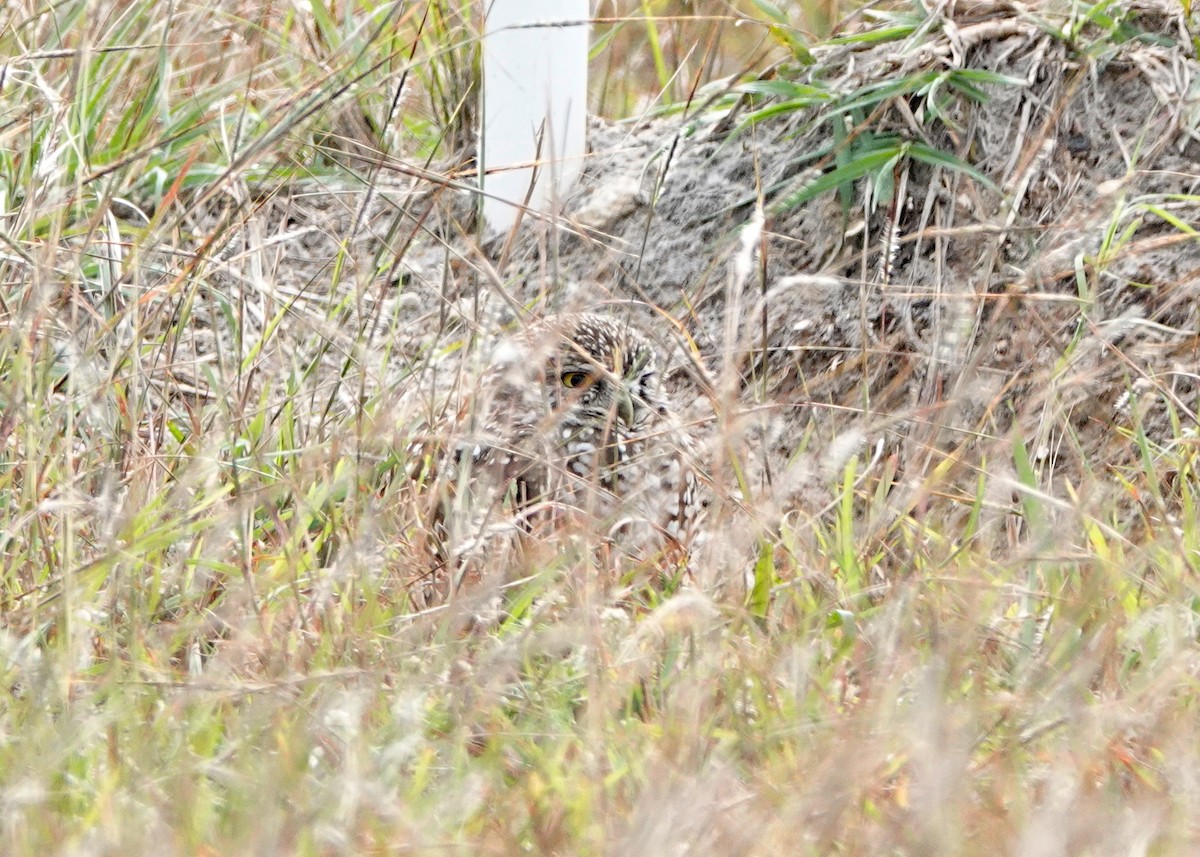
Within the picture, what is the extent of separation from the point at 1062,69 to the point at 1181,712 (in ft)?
7.48

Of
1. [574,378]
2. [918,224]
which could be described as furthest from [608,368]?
[918,224]

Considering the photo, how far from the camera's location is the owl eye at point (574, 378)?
3.49 metres

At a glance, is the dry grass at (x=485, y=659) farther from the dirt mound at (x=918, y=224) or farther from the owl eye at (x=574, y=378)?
the owl eye at (x=574, y=378)

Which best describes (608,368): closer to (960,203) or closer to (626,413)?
(626,413)

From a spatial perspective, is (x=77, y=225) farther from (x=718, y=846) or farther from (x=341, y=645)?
(x=718, y=846)

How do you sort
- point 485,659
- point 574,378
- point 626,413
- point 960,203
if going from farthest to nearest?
point 960,203 → point 574,378 → point 626,413 → point 485,659

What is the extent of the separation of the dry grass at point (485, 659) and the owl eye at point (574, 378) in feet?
1.71

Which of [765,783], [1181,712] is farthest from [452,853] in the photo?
[1181,712]

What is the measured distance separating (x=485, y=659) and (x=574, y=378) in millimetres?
1754

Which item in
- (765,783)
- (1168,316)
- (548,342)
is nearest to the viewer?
(765,783)

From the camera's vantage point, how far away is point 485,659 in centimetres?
182

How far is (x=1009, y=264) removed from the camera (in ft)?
11.8

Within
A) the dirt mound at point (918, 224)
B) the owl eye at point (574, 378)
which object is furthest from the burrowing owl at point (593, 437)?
the dirt mound at point (918, 224)

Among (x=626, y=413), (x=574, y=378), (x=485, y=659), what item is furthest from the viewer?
(x=574, y=378)
